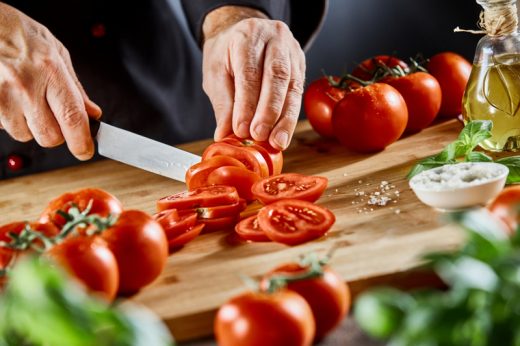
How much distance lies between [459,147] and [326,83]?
536mm

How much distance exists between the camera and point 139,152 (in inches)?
75.7

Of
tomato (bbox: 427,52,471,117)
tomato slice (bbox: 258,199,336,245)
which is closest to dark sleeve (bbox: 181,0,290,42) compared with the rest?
tomato (bbox: 427,52,471,117)

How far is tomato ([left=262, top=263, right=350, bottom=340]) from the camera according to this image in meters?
1.18

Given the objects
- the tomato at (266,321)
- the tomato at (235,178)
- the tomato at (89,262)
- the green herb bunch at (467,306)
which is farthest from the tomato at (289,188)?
the green herb bunch at (467,306)

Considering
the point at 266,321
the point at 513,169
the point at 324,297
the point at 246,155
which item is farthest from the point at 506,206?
the point at 246,155

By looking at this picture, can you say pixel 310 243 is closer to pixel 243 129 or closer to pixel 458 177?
pixel 458 177

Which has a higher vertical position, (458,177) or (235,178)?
(458,177)

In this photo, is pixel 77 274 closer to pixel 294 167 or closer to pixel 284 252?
pixel 284 252

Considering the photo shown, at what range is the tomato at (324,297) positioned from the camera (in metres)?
1.18

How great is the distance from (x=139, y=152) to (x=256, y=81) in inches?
12.3

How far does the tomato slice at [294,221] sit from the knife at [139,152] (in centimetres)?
40

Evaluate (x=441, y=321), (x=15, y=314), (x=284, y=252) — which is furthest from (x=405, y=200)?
(x=15, y=314)

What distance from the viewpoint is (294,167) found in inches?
81.0

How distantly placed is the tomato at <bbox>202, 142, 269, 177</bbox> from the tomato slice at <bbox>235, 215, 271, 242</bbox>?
0.83ft
